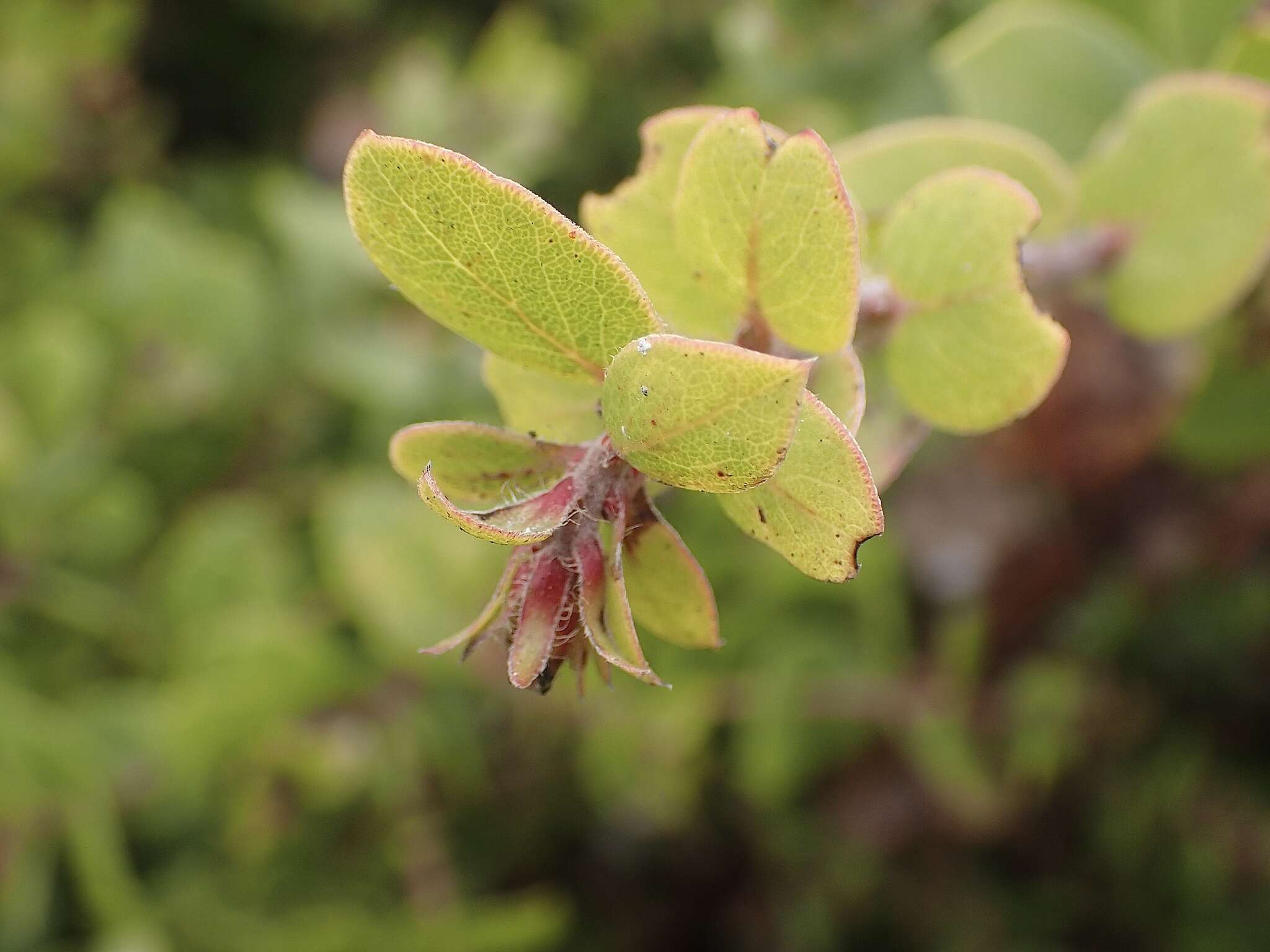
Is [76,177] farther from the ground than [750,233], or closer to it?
closer to it

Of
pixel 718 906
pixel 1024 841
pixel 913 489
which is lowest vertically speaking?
pixel 718 906

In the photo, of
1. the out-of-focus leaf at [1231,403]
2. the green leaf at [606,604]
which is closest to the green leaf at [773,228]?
→ the green leaf at [606,604]

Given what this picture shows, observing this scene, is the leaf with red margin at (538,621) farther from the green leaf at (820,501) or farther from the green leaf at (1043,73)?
the green leaf at (1043,73)

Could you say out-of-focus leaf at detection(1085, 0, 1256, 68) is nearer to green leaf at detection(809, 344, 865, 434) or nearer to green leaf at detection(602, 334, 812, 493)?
green leaf at detection(809, 344, 865, 434)

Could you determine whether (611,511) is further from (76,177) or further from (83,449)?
(76,177)

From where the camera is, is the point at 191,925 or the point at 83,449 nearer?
the point at 191,925

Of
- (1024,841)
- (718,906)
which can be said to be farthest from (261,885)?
(1024,841)

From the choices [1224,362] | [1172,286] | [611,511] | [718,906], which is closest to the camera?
[611,511]

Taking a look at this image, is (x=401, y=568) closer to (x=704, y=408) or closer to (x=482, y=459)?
(x=482, y=459)
